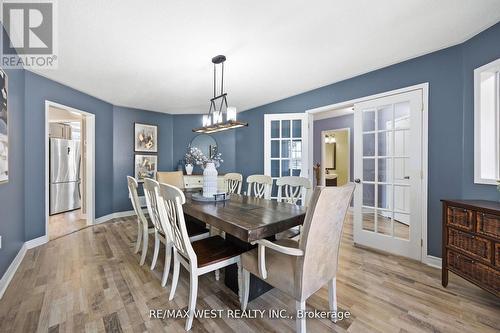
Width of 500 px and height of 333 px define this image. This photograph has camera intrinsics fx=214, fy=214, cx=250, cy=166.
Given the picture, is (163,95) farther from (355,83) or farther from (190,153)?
(355,83)

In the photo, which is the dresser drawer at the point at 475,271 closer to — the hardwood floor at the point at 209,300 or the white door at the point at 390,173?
the hardwood floor at the point at 209,300

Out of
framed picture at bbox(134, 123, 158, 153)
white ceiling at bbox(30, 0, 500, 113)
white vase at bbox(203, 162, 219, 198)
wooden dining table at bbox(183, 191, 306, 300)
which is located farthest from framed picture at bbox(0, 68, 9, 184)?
framed picture at bbox(134, 123, 158, 153)

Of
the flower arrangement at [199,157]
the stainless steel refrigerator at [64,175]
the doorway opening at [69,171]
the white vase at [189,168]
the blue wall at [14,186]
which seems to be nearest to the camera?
the blue wall at [14,186]

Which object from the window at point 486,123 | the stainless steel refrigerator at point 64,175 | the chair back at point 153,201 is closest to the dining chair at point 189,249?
the chair back at point 153,201

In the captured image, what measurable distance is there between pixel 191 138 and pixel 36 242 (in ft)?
10.9

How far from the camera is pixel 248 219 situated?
1619mm

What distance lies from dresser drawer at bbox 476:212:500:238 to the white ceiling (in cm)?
168

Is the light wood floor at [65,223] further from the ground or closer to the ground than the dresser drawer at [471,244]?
closer to the ground

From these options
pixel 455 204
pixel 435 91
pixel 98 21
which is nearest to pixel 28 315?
pixel 98 21

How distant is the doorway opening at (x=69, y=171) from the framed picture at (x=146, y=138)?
892 mm

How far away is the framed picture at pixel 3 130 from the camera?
194 cm

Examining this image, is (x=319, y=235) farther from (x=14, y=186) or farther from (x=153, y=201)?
(x=14, y=186)

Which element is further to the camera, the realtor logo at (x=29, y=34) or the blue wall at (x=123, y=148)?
the blue wall at (x=123, y=148)

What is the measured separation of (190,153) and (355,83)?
3833 mm
